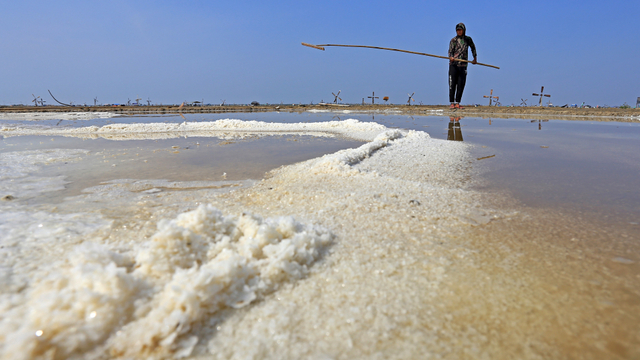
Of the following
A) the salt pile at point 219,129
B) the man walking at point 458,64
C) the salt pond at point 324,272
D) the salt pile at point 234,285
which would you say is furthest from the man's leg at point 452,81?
the salt pile at point 234,285

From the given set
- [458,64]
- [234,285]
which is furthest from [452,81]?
[234,285]

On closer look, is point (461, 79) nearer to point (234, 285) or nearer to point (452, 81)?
point (452, 81)

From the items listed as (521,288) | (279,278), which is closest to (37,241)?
(279,278)

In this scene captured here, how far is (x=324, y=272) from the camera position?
1411 mm

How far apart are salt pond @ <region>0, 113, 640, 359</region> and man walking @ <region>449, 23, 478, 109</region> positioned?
9.69 feet

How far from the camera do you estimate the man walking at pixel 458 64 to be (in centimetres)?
530

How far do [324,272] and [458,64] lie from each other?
16.6 feet

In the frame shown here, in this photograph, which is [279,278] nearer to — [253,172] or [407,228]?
[407,228]

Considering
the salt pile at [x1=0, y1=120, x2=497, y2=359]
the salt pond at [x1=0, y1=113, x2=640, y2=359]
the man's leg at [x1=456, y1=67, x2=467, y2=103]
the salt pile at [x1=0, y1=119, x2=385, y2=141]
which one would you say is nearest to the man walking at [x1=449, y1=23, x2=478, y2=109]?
the man's leg at [x1=456, y1=67, x2=467, y2=103]

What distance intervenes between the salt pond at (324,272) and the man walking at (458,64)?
2.95m

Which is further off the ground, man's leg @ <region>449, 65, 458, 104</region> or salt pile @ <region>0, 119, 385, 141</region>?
man's leg @ <region>449, 65, 458, 104</region>

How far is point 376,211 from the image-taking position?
85.7 inches

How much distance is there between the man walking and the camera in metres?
5.30

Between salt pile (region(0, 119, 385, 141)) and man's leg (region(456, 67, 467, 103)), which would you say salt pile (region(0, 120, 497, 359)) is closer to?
man's leg (region(456, 67, 467, 103))
